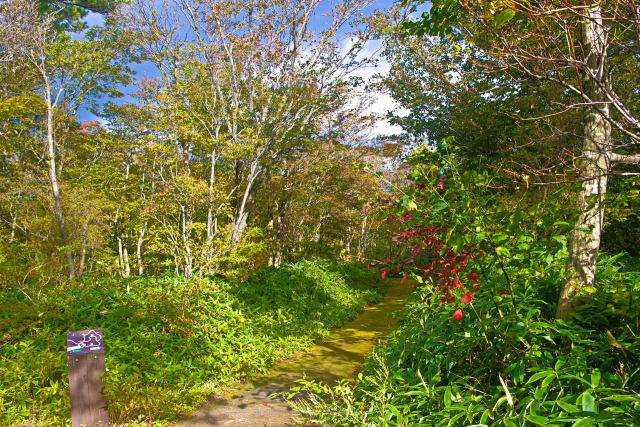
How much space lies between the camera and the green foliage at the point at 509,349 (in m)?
1.96

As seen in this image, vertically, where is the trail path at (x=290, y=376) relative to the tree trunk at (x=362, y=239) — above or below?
below

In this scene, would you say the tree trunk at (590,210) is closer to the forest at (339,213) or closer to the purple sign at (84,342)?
the forest at (339,213)

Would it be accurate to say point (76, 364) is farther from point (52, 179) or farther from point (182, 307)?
point (52, 179)

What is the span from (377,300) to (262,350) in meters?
5.60

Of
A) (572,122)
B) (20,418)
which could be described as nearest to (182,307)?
(20,418)

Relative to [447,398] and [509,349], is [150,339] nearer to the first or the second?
[447,398]

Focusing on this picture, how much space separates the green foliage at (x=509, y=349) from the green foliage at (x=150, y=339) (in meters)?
2.05

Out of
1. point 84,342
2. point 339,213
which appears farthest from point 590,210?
point 339,213

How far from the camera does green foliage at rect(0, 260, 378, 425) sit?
349 cm

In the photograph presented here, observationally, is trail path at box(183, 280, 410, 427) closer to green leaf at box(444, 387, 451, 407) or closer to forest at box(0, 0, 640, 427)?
forest at box(0, 0, 640, 427)

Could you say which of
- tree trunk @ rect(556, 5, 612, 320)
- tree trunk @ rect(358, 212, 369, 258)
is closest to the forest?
tree trunk @ rect(556, 5, 612, 320)

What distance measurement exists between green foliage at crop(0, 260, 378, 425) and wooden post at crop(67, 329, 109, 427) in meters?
0.27

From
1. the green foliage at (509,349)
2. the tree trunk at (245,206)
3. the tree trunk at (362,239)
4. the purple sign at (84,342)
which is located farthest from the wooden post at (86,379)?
the tree trunk at (362,239)

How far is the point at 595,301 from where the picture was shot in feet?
8.41
